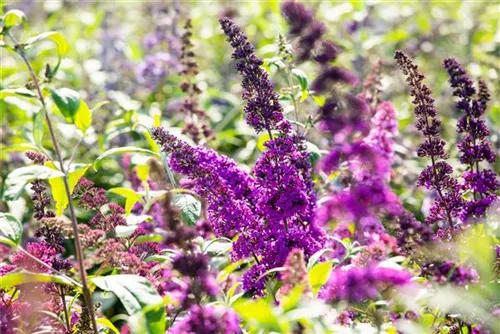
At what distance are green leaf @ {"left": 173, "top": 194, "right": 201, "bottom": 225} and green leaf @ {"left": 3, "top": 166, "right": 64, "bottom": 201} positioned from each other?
55 cm

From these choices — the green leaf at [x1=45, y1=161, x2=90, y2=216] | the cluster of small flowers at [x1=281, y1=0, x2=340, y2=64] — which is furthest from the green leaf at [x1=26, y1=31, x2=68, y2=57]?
the cluster of small flowers at [x1=281, y1=0, x2=340, y2=64]

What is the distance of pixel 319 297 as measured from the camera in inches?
101

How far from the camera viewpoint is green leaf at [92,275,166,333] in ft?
7.47

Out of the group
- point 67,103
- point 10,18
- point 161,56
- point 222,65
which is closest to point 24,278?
point 67,103

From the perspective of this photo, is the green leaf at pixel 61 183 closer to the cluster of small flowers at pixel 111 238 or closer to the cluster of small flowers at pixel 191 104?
the cluster of small flowers at pixel 111 238

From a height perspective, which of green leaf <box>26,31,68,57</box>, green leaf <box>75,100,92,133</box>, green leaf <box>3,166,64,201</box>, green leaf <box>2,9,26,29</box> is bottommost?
→ green leaf <box>3,166,64,201</box>

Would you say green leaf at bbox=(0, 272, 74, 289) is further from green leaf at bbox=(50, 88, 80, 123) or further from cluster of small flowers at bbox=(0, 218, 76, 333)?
green leaf at bbox=(50, 88, 80, 123)

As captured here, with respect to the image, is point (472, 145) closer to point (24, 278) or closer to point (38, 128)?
point (38, 128)

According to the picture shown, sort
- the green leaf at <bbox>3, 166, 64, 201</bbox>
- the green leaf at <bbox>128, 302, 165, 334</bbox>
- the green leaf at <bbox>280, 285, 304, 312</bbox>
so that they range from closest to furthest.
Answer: the green leaf at <bbox>280, 285, 304, 312</bbox> → the green leaf at <bbox>128, 302, 165, 334</bbox> → the green leaf at <bbox>3, 166, 64, 201</bbox>

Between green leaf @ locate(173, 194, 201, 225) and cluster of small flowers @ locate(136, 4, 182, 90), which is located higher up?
cluster of small flowers @ locate(136, 4, 182, 90)

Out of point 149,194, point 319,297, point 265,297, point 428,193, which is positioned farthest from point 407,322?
point 428,193

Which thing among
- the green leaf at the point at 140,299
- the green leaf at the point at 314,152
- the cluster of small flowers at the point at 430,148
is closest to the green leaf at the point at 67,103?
the green leaf at the point at 140,299

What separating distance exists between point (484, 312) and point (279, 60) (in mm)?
1517

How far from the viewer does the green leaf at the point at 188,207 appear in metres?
2.82
